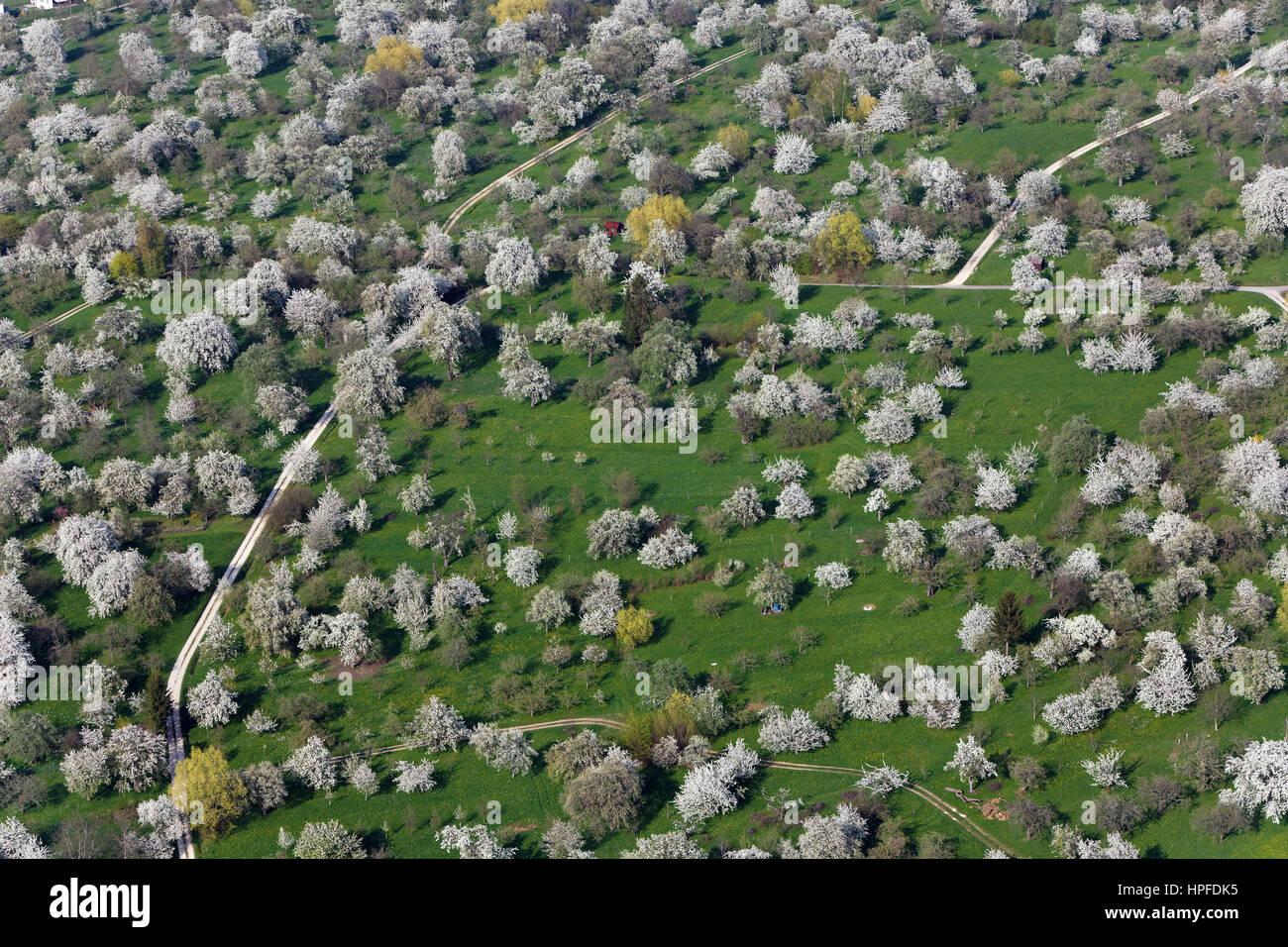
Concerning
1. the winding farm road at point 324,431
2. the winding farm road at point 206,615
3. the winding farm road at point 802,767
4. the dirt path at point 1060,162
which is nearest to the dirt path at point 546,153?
the winding farm road at point 324,431

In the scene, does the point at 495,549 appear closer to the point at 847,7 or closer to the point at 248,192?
the point at 248,192

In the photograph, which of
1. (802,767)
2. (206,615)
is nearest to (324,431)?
(206,615)

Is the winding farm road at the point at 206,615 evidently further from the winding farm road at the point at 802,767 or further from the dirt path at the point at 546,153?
the dirt path at the point at 546,153

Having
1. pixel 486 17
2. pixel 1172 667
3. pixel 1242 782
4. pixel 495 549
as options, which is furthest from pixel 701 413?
pixel 486 17

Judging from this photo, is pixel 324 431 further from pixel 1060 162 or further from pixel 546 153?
pixel 1060 162

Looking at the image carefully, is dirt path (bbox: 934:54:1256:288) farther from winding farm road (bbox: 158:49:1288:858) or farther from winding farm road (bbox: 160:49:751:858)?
winding farm road (bbox: 160:49:751:858)

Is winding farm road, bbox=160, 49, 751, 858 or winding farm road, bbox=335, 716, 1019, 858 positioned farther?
winding farm road, bbox=160, 49, 751, 858

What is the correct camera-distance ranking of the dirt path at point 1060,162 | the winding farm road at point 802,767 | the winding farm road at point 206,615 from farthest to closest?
1. the dirt path at point 1060,162
2. the winding farm road at point 206,615
3. the winding farm road at point 802,767

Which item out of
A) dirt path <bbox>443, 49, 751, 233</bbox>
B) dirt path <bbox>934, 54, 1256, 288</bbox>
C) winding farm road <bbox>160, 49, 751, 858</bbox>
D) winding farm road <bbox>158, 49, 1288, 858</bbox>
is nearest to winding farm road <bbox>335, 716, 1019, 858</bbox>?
winding farm road <bbox>158, 49, 1288, 858</bbox>
